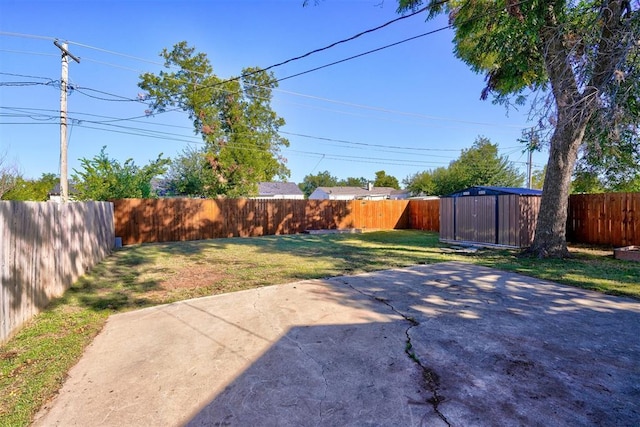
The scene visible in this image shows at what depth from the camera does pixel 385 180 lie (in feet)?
192

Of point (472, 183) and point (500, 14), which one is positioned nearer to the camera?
point (500, 14)

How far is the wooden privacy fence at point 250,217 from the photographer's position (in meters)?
12.5

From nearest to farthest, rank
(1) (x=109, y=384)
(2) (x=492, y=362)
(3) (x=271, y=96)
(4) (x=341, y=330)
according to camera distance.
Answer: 1. (1) (x=109, y=384)
2. (2) (x=492, y=362)
3. (4) (x=341, y=330)
4. (3) (x=271, y=96)

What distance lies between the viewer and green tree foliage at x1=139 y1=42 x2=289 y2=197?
21.1m

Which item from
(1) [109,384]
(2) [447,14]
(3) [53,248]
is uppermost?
(2) [447,14]

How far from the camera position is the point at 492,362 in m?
2.69

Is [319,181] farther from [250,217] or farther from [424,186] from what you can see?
[250,217]

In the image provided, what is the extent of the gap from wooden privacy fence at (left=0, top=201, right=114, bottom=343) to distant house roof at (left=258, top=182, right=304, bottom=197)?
31098mm

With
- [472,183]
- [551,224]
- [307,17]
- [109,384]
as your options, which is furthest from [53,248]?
[472,183]

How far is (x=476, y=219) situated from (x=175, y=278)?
940cm

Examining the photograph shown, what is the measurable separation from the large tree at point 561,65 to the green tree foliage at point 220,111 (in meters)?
13.9

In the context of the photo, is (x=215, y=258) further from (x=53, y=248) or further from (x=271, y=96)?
(x=271, y=96)

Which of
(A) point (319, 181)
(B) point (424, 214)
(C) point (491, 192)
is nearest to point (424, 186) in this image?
(B) point (424, 214)

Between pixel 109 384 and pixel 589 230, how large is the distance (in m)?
13.4
